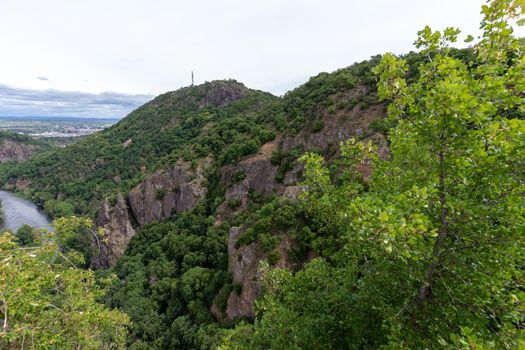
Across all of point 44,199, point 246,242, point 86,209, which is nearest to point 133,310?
point 246,242

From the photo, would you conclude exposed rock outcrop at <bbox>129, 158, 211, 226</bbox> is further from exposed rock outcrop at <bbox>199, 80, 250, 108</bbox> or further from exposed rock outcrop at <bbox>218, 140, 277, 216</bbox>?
exposed rock outcrop at <bbox>199, 80, 250, 108</bbox>

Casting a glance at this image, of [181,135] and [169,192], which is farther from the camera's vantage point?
[181,135]

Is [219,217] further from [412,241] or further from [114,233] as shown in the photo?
[412,241]

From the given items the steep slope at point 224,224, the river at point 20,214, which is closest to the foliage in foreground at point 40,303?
the steep slope at point 224,224

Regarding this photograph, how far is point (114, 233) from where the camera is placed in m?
62.5

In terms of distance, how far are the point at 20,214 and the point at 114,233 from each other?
96.8 m

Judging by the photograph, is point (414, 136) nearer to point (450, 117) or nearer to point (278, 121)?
point (450, 117)

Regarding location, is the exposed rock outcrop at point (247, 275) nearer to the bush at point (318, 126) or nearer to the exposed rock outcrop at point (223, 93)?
the bush at point (318, 126)

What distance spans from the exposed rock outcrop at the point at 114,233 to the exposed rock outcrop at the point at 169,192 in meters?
2.58

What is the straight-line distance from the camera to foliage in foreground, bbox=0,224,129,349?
776 cm

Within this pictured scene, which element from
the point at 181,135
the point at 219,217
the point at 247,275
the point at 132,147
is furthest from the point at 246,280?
the point at 132,147

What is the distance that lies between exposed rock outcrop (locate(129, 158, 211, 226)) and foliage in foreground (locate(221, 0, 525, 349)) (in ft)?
170

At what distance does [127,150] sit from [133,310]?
94780 mm

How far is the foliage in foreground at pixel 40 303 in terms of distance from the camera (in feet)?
25.5
